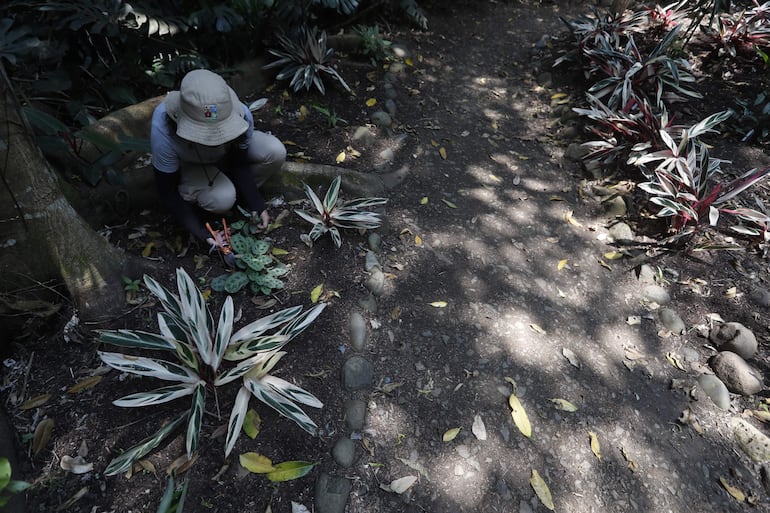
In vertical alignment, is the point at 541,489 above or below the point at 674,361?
below

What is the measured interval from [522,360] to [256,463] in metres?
1.35

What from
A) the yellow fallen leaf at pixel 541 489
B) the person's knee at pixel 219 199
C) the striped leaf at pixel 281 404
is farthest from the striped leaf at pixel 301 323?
the yellow fallen leaf at pixel 541 489

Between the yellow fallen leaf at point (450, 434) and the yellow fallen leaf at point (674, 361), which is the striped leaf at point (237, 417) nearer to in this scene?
the yellow fallen leaf at point (450, 434)

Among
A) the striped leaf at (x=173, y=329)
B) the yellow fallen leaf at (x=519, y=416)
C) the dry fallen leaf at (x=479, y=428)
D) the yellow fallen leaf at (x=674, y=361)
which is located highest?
the yellow fallen leaf at (x=674, y=361)

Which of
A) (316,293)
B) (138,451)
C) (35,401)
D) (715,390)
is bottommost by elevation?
(35,401)

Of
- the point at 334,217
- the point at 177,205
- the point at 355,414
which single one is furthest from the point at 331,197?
the point at 355,414

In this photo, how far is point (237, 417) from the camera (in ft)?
5.16

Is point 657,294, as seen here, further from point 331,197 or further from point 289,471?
point 289,471

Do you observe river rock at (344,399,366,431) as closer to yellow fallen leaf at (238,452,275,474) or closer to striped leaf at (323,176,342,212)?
yellow fallen leaf at (238,452,275,474)

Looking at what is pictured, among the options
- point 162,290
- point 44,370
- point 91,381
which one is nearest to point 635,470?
point 162,290

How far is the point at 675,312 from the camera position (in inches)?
94.7

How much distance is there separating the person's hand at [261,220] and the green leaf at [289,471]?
4.16 feet

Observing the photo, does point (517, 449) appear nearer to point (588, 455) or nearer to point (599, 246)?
point (588, 455)

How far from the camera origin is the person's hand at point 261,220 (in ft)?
7.58
